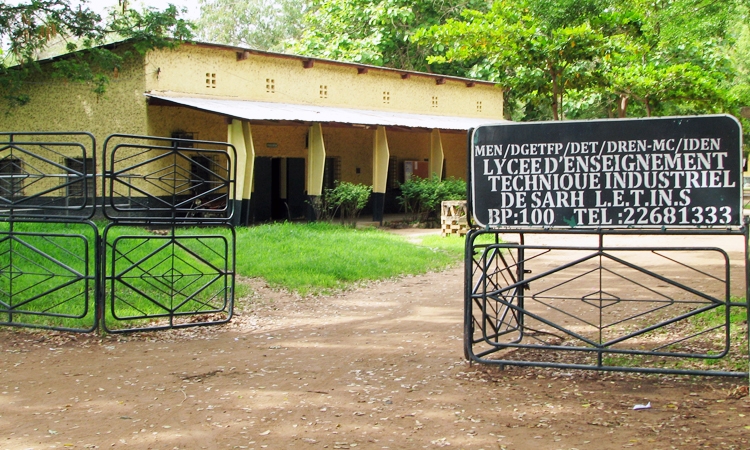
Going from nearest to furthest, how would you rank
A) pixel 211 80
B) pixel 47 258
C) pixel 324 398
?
pixel 324 398 < pixel 47 258 < pixel 211 80

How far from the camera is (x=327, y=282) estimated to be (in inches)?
436

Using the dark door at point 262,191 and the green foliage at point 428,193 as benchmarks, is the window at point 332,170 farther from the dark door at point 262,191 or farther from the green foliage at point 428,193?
the green foliage at point 428,193

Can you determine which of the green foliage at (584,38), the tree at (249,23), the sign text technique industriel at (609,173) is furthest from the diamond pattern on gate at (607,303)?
the tree at (249,23)

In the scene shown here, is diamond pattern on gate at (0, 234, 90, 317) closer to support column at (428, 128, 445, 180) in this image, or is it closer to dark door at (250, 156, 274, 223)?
dark door at (250, 156, 274, 223)

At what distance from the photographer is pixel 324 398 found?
547cm

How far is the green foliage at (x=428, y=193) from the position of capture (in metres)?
22.0

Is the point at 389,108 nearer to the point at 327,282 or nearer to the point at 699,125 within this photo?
the point at 327,282

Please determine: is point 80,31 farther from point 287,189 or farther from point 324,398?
point 324,398

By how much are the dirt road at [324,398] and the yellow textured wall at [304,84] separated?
1271 cm

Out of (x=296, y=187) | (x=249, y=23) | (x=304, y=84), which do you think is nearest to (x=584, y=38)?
(x=304, y=84)

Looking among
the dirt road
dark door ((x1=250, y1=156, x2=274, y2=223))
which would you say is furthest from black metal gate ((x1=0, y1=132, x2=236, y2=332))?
dark door ((x1=250, y1=156, x2=274, y2=223))

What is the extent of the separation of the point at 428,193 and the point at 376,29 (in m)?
13.4

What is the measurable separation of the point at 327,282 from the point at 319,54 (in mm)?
23651

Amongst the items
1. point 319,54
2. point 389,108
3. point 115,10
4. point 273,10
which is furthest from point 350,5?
point 273,10
